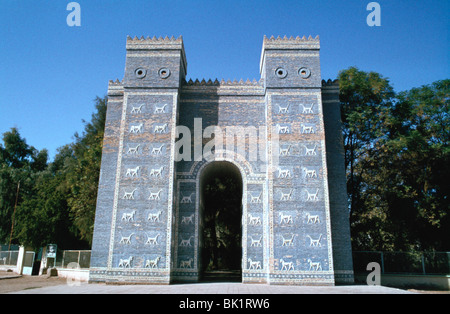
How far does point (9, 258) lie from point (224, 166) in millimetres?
21132

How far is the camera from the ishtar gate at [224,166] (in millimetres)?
15328

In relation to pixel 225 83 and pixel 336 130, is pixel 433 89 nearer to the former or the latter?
pixel 336 130

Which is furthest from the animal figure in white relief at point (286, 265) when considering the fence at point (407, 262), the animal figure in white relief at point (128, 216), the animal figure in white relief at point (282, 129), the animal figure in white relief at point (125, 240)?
the animal figure in white relief at point (128, 216)

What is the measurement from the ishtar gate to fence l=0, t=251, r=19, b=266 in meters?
15.1

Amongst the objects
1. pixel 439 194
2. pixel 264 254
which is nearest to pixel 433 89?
pixel 439 194

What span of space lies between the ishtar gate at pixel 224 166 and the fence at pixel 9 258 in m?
15.1

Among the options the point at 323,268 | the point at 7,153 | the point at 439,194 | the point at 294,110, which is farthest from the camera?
the point at 7,153

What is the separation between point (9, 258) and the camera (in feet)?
89.6

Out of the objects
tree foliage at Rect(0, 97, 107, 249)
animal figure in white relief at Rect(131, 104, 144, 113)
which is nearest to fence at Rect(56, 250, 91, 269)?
tree foliage at Rect(0, 97, 107, 249)

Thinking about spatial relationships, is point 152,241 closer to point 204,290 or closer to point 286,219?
point 204,290

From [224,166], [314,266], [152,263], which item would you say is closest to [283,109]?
[224,166]

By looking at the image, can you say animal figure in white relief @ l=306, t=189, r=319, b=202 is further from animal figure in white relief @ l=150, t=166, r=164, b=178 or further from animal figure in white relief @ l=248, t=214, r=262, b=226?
animal figure in white relief @ l=150, t=166, r=164, b=178

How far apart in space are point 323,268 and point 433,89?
14.6 m

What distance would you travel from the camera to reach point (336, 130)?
1764 cm
